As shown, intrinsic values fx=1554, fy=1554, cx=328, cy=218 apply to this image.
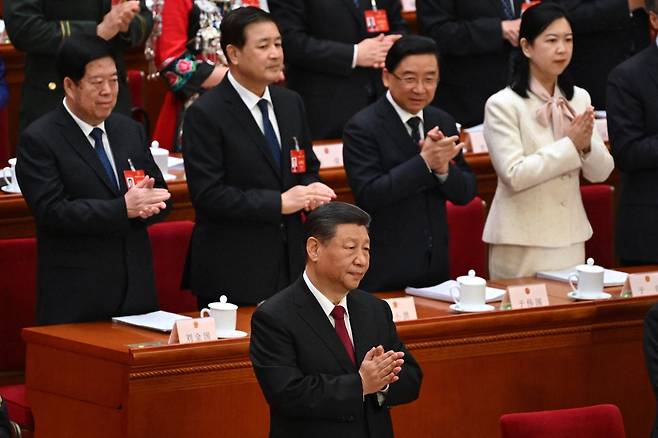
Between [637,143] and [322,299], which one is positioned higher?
[637,143]

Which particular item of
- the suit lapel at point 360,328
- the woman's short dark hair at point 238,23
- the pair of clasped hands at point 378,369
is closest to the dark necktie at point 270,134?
the woman's short dark hair at point 238,23

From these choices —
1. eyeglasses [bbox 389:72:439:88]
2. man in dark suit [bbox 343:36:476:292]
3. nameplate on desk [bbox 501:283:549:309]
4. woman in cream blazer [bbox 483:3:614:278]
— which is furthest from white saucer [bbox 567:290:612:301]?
eyeglasses [bbox 389:72:439:88]

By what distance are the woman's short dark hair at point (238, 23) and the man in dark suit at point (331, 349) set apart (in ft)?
3.72

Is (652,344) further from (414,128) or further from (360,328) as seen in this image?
(414,128)

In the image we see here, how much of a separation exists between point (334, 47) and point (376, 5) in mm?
358

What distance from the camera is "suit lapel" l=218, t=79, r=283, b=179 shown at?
4.60 meters

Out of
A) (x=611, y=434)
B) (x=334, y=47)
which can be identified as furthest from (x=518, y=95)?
(x=611, y=434)

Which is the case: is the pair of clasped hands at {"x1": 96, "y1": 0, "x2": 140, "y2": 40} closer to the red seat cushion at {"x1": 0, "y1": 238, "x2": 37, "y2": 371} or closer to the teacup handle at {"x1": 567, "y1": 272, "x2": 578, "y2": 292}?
the red seat cushion at {"x1": 0, "y1": 238, "x2": 37, "y2": 371}

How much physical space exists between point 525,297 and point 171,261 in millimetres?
1233

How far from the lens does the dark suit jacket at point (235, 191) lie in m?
4.55

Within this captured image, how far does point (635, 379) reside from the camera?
15.5ft

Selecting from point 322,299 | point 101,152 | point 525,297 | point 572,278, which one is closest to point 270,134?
point 101,152

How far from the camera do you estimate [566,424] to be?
3770 mm

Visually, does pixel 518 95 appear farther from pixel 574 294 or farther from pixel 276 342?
pixel 276 342
